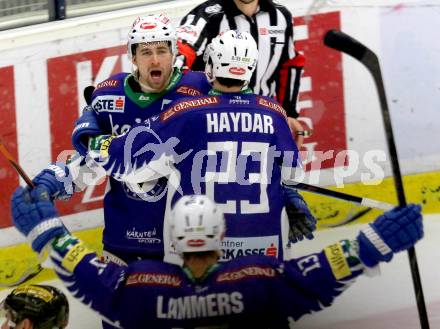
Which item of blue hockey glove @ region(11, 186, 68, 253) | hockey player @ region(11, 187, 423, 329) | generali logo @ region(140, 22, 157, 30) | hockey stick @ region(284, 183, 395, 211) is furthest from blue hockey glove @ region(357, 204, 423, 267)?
generali logo @ region(140, 22, 157, 30)

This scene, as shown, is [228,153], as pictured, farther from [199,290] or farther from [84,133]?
[199,290]

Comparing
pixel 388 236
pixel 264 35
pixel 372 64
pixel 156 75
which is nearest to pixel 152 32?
pixel 156 75

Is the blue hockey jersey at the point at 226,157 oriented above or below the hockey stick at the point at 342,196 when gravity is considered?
above

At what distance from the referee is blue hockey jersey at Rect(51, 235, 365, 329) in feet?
6.62

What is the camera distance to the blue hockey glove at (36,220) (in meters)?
3.52

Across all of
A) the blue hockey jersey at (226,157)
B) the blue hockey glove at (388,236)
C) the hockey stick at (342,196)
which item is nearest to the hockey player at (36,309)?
the blue hockey jersey at (226,157)

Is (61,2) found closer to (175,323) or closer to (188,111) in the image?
(188,111)

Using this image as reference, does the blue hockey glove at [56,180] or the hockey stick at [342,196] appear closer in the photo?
the blue hockey glove at [56,180]

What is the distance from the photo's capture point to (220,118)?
4.20m

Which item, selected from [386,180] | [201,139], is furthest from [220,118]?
[386,180]

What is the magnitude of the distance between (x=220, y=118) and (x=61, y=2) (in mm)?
1735

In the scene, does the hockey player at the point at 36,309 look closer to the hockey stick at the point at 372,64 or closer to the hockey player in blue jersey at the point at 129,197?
the hockey player in blue jersey at the point at 129,197

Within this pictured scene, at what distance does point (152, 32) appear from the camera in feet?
15.4

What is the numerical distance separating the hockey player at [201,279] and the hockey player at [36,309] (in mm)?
415
